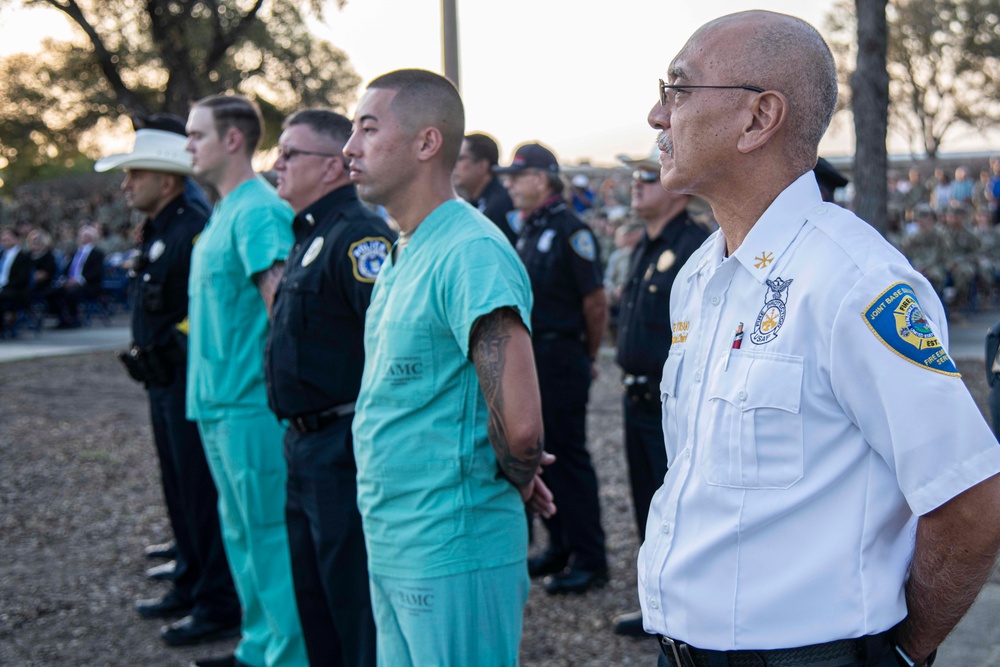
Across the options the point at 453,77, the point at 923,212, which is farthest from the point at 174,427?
the point at 923,212

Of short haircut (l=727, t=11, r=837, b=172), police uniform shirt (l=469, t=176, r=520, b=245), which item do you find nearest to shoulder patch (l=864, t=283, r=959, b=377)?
short haircut (l=727, t=11, r=837, b=172)

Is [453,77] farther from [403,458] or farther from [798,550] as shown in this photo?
[798,550]

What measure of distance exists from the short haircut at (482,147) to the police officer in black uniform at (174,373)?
1.83m

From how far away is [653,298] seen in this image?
4.55m

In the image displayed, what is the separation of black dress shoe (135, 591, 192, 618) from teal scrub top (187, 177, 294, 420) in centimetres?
133

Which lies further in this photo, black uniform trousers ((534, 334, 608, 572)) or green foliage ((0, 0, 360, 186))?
green foliage ((0, 0, 360, 186))

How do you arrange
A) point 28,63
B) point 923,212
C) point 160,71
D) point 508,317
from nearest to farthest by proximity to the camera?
point 508,317
point 923,212
point 160,71
point 28,63

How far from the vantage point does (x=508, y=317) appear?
8.66 feet

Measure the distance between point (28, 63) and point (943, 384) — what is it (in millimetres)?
25313

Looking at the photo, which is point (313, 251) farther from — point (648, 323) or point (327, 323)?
point (648, 323)

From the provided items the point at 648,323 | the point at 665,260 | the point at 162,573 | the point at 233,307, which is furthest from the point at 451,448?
the point at 162,573

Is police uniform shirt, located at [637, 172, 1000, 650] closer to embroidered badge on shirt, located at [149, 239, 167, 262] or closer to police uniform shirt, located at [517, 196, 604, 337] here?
police uniform shirt, located at [517, 196, 604, 337]

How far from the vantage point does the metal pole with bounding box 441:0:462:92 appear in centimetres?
544

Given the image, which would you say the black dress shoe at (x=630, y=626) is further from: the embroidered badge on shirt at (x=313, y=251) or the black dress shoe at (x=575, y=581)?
the embroidered badge on shirt at (x=313, y=251)
